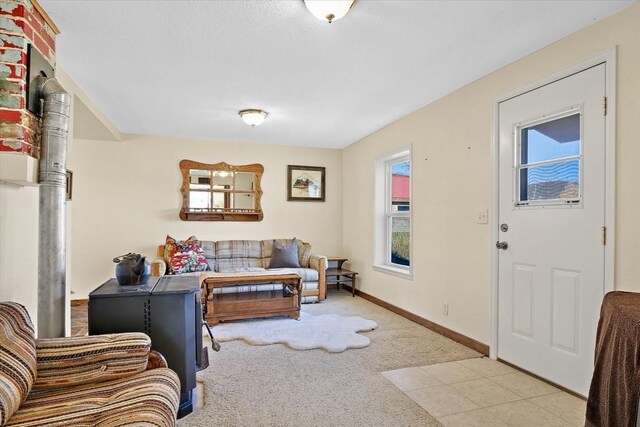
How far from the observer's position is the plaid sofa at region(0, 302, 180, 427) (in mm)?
1295

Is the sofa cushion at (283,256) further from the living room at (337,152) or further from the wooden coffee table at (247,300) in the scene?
the wooden coffee table at (247,300)

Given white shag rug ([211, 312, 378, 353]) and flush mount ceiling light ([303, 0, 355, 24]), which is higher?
flush mount ceiling light ([303, 0, 355, 24])

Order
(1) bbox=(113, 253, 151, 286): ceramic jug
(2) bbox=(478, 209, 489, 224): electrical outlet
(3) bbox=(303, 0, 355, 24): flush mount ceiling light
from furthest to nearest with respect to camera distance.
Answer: (2) bbox=(478, 209, 489, 224): electrical outlet < (1) bbox=(113, 253, 151, 286): ceramic jug < (3) bbox=(303, 0, 355, 24): flush mount ceiling light

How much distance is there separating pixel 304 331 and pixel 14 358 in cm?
260

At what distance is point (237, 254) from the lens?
5402 millimetres

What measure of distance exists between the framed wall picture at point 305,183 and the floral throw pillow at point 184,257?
67.5 inches

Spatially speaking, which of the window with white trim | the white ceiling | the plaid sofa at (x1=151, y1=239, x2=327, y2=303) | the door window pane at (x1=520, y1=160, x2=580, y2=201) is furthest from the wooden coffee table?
the door window pane at (x1=520, y1=160, x2=580, y2=201)

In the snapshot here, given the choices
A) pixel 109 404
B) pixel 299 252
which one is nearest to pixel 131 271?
pixel 109 404

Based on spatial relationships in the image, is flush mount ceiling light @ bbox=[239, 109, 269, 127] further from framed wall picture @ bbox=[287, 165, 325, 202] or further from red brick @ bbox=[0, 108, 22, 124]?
red brick @ bbox=[0, 108, 22, 124]

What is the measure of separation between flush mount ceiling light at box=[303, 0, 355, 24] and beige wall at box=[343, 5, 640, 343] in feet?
5.06

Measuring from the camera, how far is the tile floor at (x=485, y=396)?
6.86 ft

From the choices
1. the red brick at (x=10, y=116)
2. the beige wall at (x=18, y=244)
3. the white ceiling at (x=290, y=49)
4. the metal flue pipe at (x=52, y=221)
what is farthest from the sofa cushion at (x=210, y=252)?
the red brick at (x=10, y=116)

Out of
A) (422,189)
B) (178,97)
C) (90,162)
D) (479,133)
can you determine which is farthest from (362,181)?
(90,162)

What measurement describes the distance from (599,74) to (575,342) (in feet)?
5.48
